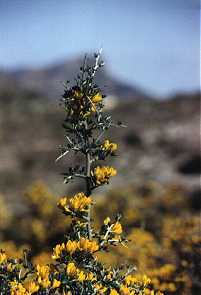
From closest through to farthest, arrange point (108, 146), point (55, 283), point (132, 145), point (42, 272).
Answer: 1. point (55, 283)
2. point (42, 272)
3. point (108, 146)
4. point (132, 145)

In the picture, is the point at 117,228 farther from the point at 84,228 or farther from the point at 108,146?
the point at 108,146

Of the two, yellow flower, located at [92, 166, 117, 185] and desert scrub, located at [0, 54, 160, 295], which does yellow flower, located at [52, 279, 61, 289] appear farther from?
yellow flower, located at [92, 166, 117, 185]

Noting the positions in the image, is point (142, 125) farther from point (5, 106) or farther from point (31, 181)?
point (5, 106)

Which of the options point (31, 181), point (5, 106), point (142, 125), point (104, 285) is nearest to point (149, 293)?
point (104, 285)

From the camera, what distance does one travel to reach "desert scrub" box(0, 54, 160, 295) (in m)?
4.54

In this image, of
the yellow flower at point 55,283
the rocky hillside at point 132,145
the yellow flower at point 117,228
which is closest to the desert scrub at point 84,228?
the yellow flower at point 117,228

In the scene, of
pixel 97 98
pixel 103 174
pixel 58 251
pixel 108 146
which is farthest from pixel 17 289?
pixel 97 98

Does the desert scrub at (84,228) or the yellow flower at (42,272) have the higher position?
the desert scrub at (84,228)

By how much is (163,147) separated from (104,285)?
120 ft

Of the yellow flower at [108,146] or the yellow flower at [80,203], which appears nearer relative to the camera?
the yellow flower at [80,203]

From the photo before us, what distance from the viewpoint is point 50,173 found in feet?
129

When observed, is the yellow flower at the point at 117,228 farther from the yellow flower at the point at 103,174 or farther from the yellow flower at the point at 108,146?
the yellow flower at the point at 108,146

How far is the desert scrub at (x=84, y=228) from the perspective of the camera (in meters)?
4.54

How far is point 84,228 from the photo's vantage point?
194 inches
